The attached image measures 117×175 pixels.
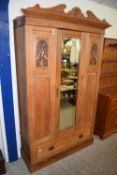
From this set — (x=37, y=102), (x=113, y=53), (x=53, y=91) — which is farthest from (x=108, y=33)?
(x=37, y=102)

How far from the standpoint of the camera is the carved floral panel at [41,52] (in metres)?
1.52

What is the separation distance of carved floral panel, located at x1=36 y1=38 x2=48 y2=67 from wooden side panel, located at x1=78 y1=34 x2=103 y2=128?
548mm

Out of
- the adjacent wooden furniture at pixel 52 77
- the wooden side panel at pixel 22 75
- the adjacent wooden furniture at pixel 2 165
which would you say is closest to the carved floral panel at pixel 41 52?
the adjacent wooden furniture at pixel 52 77

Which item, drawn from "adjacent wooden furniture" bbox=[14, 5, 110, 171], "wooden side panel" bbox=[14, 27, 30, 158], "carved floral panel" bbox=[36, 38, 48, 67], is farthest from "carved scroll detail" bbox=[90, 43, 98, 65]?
"wooden side panel" bbox=[14, 27, 30, 158]

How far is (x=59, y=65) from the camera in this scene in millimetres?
1702

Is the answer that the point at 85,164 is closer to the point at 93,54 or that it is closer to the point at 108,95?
the point at 108,95

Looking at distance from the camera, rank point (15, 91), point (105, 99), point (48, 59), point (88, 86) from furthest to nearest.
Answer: point (105, 99)
point (88, 86)
point (15, 91)
point (48, 59)

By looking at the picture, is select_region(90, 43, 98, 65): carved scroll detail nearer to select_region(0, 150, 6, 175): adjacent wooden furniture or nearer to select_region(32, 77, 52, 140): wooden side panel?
select_region(32, 77, 52, 140): wooden side panel

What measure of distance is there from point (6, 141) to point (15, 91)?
2.40 feet

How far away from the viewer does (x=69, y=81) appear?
1912 mm

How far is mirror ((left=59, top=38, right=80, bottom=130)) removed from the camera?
175 cm

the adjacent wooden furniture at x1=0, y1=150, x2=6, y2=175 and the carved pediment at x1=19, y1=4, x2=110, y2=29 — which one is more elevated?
the carved pediment at x1=19, y1=4, x2=110, y2=29

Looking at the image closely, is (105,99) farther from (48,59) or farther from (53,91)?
(48,59)

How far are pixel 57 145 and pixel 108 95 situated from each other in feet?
3.74
